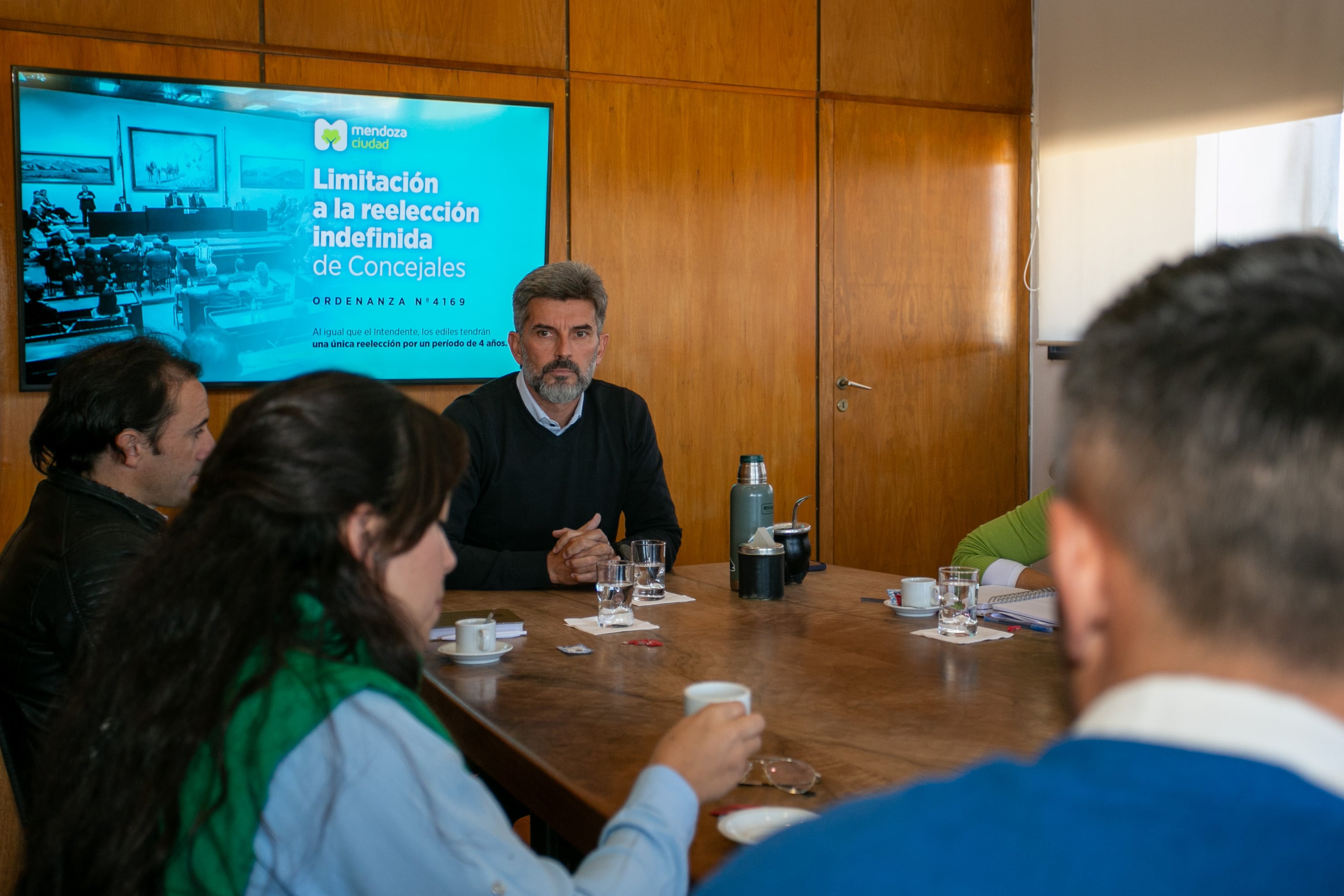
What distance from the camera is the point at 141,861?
0.93 meters

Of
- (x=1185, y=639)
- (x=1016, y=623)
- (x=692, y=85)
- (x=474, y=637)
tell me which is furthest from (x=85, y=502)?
(x=692, y=85)

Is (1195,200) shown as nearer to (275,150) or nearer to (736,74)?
(736,74)

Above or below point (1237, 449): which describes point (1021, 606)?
below

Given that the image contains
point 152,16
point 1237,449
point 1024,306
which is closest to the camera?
point 1237,449

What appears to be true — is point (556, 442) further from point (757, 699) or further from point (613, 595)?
point (757, 699)

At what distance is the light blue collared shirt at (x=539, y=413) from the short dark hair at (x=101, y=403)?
1.04 m

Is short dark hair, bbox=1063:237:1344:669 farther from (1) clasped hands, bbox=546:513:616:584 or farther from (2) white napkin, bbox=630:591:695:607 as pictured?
(1) clasped hands, bbox=546:513:616:584

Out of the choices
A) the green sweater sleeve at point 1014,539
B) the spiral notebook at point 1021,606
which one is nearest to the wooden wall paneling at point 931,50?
the green sweater sleeve at point 1014,539

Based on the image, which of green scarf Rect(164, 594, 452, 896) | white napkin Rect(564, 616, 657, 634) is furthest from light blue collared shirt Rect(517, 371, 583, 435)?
green scarf Rect(164, 594, 452, 896)

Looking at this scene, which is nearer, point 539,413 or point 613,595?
point 613,595

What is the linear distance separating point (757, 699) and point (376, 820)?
760 millimetres

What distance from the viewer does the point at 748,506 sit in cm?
247

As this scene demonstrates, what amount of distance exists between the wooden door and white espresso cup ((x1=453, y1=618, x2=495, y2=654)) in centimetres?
306

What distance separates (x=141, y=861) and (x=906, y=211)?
14.7 ft
